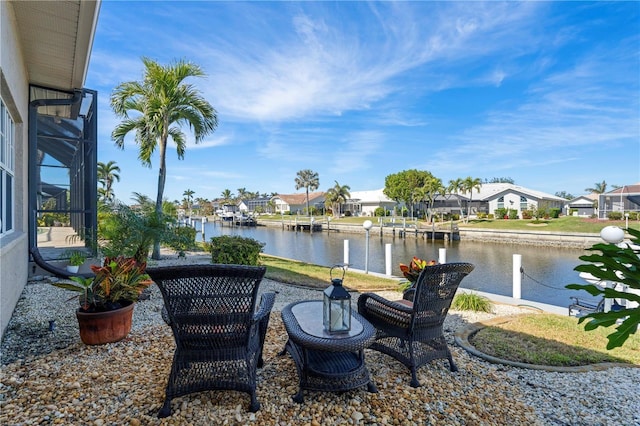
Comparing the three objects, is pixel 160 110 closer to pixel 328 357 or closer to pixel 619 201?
pixel 328 357

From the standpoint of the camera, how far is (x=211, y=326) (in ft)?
7.00

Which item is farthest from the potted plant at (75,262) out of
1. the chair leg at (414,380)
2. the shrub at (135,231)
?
the chair leg at (414,380)

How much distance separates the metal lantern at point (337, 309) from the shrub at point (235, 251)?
4882mm

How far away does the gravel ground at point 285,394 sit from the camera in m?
2.05

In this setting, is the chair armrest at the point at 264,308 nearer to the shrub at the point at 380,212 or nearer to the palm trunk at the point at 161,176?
the palm trunk at the point at 161,176

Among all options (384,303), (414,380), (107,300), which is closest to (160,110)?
(107,300)

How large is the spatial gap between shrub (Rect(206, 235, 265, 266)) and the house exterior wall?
10.3 ft

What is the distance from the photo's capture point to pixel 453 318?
4367 mm

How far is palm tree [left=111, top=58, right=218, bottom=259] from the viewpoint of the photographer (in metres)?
8.74

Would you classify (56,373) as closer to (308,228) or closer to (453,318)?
(453,318)

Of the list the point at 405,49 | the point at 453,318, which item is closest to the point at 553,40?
the point at 405,49

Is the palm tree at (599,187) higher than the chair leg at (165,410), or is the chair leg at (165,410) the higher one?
the palm tree at (599,187)

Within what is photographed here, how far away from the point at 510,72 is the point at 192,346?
2240 centimetres

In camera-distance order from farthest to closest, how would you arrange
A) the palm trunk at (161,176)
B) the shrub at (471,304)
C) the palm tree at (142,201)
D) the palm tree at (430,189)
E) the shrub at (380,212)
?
the shrub at (380,212) → the palm tree at (430,189) → the palm trunk at (161,176) → the palm tree at (142,201) → the shrub at (471,304)
